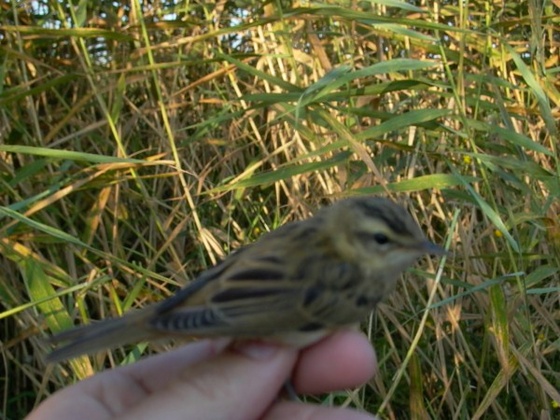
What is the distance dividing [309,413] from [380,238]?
37cm

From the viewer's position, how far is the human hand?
1.53 m

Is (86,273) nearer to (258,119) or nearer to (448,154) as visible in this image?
(258,119)

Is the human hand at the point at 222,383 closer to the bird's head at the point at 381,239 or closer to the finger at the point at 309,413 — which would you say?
the finger at the point at 309,413

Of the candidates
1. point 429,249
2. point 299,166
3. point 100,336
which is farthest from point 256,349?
point 299,166

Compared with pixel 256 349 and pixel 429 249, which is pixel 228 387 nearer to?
pixel 256 349

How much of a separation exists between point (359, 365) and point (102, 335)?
1.71 ft

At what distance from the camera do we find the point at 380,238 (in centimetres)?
171

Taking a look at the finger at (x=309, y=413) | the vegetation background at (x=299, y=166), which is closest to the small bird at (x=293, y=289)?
the finger at (x=309, y=413)

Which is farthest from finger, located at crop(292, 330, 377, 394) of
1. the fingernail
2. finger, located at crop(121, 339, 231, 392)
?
finger, located at crop(121, 339, 231, 392)

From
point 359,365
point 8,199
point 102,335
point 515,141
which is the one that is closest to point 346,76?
point 515,141

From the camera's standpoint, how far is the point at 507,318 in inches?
86.4

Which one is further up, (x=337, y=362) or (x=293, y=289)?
(x=293, y=289)

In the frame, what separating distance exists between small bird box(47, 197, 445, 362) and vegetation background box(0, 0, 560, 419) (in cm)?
48

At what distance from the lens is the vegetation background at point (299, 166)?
227cm
